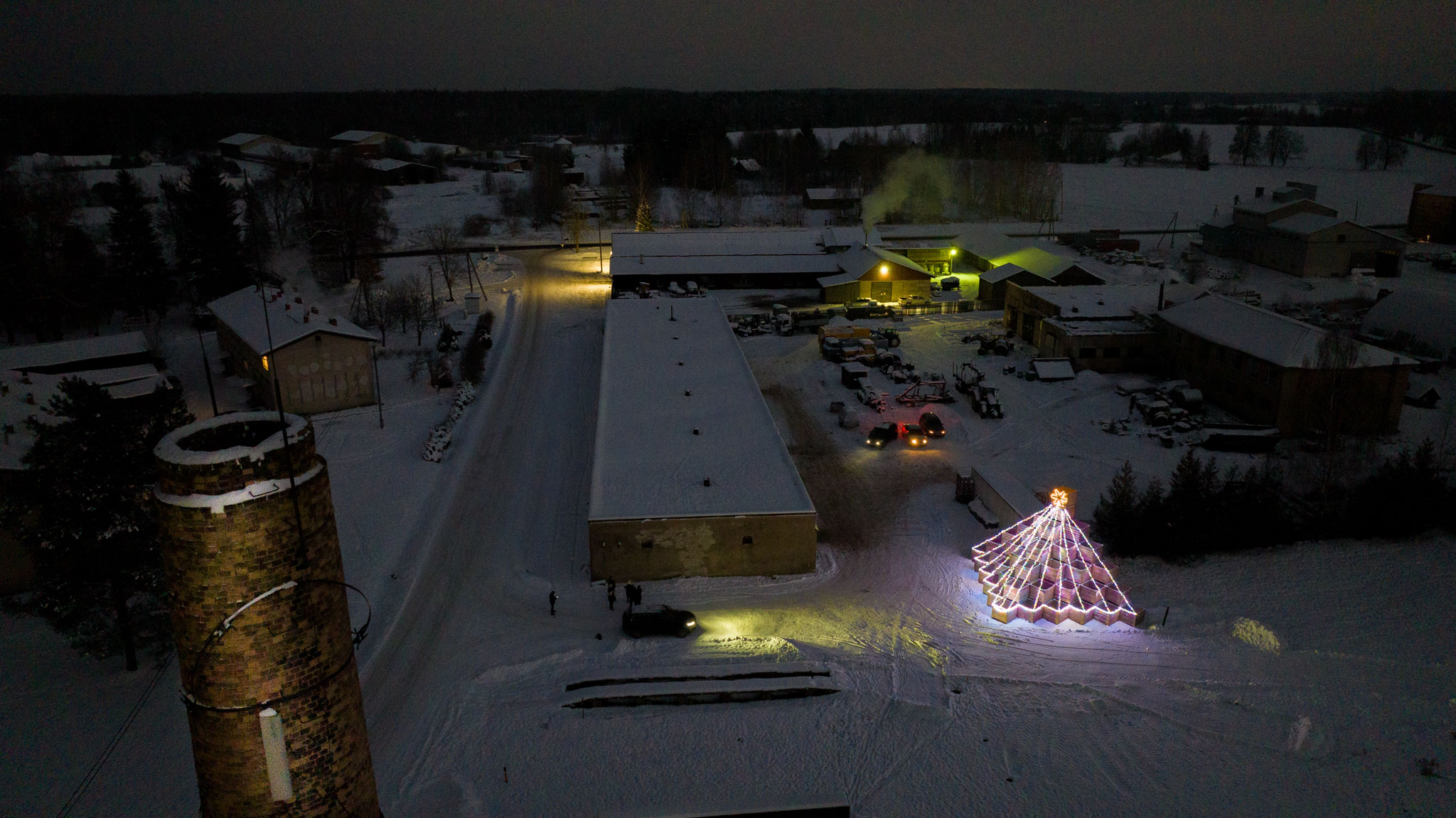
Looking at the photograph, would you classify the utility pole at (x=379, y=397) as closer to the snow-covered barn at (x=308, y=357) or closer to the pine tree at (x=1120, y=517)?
the snow-covered barn at (x=308, y=357)

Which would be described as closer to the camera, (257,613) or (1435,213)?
(257,613)

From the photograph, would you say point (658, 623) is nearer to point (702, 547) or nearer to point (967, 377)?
point (702, 547)

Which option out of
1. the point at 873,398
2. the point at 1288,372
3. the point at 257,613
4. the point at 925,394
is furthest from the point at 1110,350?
the point at 257,613

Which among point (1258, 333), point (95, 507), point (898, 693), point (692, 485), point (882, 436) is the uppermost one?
point (95, 507)

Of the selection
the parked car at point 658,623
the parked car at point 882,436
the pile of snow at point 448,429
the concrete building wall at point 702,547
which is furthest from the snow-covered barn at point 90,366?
the parked car at point 882,436

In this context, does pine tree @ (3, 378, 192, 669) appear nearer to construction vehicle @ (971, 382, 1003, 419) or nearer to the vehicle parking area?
the vehicle parking area

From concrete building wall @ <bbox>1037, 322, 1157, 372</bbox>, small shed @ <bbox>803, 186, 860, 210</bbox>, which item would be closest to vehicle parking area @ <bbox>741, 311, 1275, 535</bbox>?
concrete building wall @ <bbox>1037, 322, 1157, 372</bbox>

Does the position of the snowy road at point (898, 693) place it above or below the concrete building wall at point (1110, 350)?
below
